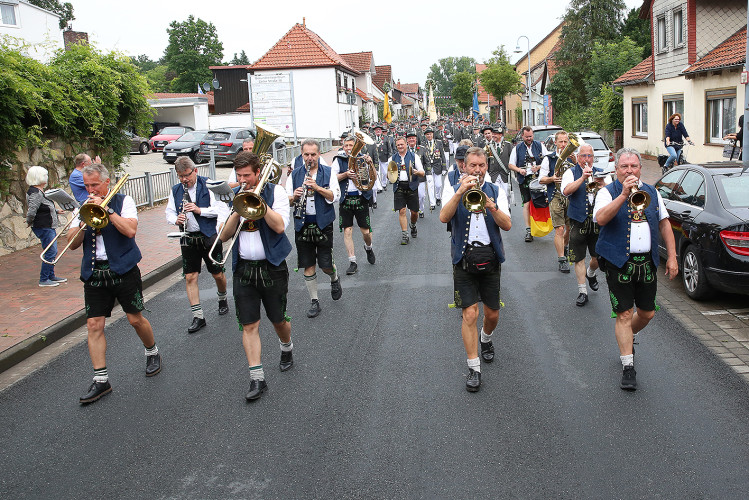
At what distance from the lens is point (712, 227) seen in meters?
7.12

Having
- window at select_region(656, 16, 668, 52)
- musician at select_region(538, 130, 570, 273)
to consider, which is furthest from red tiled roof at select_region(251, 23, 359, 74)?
musician at select_region(538, 130, 570, 273)

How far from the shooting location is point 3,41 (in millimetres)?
10758

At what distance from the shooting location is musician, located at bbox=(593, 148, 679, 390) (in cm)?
511

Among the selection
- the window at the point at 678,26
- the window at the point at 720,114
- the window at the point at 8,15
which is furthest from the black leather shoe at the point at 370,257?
the window at the point at 8,15

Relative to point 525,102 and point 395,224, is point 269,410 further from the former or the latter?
point 525,102

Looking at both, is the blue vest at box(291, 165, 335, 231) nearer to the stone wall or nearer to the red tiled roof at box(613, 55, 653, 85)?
the stone wall

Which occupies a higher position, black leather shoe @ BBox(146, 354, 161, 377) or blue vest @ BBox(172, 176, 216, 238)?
blue vest @ BBox(172, 176, 216, 238)

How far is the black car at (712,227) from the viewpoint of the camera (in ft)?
22.4

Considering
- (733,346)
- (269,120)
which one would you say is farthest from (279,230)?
(269,120)

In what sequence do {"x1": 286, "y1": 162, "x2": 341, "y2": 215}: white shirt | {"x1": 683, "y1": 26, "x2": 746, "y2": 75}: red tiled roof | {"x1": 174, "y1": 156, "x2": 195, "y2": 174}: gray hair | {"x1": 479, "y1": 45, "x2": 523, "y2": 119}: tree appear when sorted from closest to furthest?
{"x1": 174, "y1": 156, "x2": 195, "y2": 174}: gray hair
{"x1": 286, "y1": 162, "x2": 341, "y2": 215}: white shirt
{"x1": 683, "y1": 26, "x2": 746, "y2": 75}: red tiled roof
{"x1": 479, "y1": 45, "x2": 523, "y2": 119}: tree

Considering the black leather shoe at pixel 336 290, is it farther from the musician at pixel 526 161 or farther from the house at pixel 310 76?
the house at pixel 310 76

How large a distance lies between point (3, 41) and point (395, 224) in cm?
772

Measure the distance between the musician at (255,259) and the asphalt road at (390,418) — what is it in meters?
0.40

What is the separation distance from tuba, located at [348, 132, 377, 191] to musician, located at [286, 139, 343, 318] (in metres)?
1.19
